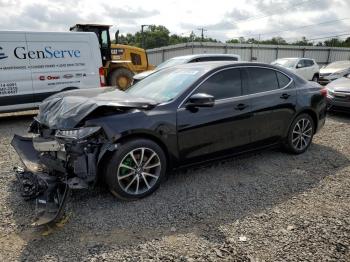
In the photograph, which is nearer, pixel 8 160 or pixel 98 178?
pixel 98 178

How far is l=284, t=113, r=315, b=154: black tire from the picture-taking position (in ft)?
16.9

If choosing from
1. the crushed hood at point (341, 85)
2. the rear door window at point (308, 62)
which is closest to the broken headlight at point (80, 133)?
the crushed hood at point (341, 85)

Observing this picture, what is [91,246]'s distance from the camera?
292cm

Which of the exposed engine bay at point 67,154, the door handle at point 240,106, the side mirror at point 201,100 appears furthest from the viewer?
the door handle at point 240,106

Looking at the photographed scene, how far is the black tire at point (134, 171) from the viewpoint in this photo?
3.49 metres

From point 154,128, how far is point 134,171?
1.80ft

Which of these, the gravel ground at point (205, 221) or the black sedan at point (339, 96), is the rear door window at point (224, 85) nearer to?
the gravel ground at point (205, 221)

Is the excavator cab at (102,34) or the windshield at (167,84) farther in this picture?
the excavator cab at (102,34)

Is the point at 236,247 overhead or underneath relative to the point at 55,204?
underneath

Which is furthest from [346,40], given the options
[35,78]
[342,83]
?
[35,78]

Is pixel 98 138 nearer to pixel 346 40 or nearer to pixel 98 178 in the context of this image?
pixel 98 178

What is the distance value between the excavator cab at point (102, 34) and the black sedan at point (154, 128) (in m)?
7.99

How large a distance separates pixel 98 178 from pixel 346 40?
265ft

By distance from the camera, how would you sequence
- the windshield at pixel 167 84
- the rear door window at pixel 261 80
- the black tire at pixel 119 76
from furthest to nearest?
the black tire at pixel 119 76, the rear door window at pixel 261 80, the windshield at pixel 167 84
